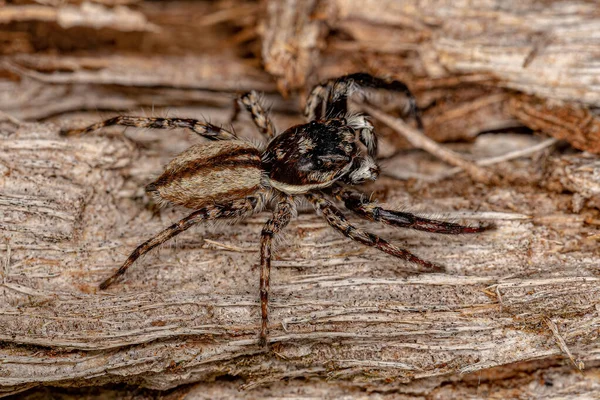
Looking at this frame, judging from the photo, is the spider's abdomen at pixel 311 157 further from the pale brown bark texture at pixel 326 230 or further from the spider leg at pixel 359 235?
the pale brown bark texture at pixel 326 230

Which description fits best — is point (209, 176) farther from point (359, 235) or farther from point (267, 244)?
point (359, 235)

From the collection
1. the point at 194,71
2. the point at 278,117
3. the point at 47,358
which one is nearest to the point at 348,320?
the point at 47,358

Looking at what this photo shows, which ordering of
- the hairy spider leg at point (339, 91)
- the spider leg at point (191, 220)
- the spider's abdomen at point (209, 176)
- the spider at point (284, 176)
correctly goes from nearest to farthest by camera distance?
the spider leg at point (191, 220) < the spider at point (284, 176) < the spider's abdomen at point (209, 176) < the hairy spider leg at point (339, 91)

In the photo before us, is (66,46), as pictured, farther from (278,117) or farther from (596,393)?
(596,393)

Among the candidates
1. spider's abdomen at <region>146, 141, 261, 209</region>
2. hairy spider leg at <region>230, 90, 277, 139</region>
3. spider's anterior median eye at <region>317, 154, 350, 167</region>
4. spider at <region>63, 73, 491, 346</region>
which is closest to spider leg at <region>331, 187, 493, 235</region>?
spider at <region>63, 73, 491, 346</region>

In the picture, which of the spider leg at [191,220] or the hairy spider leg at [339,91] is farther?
the hairy spider leg at [339,91]

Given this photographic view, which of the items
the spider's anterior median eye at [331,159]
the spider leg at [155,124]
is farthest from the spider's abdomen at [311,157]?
the spider leg at [155,124]

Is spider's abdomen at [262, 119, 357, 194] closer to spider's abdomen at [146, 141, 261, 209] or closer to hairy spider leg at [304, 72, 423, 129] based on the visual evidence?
spider's abdomen at [146, 141, 261, 209]
